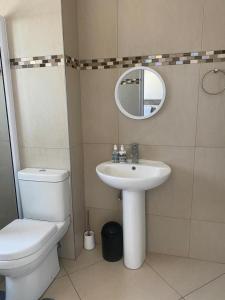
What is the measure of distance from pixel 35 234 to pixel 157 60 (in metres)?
1.52

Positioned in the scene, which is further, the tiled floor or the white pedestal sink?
the white pedestal sink

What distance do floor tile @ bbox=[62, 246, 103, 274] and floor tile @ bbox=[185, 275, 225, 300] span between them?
80cm

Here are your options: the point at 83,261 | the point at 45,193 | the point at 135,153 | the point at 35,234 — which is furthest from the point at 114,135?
the point at 83,261

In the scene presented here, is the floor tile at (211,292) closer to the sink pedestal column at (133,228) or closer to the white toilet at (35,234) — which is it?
the sink pedestal column at (133,228)

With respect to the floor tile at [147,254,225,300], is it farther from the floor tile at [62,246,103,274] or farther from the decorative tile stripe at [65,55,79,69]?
the decorative tile stripe at [65,55,79,69]

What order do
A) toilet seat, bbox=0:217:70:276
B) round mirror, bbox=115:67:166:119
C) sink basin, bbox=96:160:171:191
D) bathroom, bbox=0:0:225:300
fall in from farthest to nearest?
round mirror, bbox=115:67:166:119
bathroom, bbox=0:0:225:300
sink basin, bbox=96:160:171:191
toilet seat, bbox=0:217:70:276

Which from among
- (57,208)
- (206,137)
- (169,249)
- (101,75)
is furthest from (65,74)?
(169,249)

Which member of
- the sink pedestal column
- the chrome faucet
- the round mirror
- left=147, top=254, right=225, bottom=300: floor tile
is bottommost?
left=147, top=254, right=225, bottom=300: floor tile

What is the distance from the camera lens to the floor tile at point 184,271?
171 centimetres

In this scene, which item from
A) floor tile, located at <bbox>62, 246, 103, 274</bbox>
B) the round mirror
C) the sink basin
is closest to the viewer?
the sink basin

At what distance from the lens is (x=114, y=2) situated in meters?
1.74

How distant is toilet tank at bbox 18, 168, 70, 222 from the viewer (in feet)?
5.79

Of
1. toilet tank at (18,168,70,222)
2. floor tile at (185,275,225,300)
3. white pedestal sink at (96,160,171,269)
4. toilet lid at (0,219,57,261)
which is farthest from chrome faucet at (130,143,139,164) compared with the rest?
floor tile at (185,275,225,300)

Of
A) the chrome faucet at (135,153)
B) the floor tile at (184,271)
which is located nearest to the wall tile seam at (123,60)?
the chrome faucet at (135,153)
